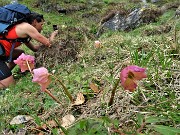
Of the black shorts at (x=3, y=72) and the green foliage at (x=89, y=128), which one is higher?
the green foliage at (x=89, y=128)

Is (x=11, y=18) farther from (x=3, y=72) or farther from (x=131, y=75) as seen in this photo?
(x=131, y=75)

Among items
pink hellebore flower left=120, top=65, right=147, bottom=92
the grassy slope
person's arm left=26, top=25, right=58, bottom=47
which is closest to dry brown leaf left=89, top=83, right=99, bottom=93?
the grassy slope

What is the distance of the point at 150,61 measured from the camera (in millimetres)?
2689

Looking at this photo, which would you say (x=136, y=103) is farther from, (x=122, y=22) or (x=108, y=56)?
(x=122, y=22)

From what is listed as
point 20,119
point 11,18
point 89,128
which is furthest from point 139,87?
point 11,18

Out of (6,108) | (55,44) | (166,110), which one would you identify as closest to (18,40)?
(55,44)

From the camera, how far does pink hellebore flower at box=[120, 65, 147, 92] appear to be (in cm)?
163

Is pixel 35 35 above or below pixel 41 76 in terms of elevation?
below

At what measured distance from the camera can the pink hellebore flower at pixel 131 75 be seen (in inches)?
64.3

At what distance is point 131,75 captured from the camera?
1677mm

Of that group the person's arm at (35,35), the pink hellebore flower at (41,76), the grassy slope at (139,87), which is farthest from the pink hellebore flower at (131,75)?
the person's arm at (35,35)

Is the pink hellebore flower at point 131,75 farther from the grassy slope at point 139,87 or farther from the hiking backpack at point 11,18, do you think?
the hiking backpack at point 11,18

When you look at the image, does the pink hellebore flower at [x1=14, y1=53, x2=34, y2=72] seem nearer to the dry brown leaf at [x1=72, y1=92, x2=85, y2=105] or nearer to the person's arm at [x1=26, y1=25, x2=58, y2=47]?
the dry brown leaf at [x1=72, y1=92, x2=85, y2=105]

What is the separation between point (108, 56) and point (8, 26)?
202 centimetres
